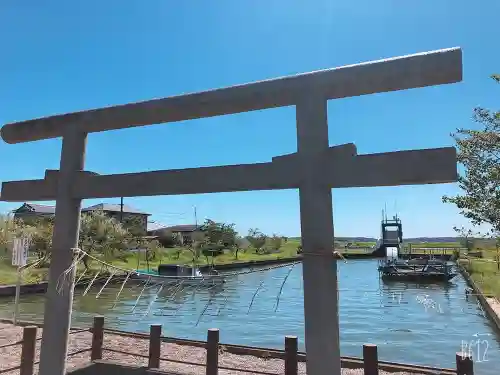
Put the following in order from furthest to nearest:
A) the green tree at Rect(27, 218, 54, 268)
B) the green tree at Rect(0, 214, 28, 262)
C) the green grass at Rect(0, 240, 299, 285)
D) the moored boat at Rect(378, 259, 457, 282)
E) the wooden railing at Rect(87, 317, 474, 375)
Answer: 1. the moored boat at Rect(378, 259, 457, 282)
2. the green tree at Rect(27, 218, 54, 268)
3. the green grass at Rect(0, 240, 299, 285)
4. the green tree at Rect(0, 214, 28, 262)
5. the wooden railing at Rect(87, 317, 474, 375)

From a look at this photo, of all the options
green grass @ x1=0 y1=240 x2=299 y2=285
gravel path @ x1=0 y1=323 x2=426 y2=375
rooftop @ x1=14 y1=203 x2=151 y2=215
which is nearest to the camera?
gravel path @ x1=0 y1=323 x2=426 y2=375

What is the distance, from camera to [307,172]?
2.47 m

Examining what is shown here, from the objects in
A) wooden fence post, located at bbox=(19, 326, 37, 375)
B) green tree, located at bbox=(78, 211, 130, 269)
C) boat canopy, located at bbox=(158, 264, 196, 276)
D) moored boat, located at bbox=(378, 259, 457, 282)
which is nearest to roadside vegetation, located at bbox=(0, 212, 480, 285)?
green tree, located at bbox=(78, 211, 130, 269)

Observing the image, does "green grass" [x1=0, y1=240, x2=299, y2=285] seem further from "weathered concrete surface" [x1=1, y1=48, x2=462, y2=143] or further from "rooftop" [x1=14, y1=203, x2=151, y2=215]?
"weathered concrete surface" [x1=1, y1=48, x2=462, y2=143]

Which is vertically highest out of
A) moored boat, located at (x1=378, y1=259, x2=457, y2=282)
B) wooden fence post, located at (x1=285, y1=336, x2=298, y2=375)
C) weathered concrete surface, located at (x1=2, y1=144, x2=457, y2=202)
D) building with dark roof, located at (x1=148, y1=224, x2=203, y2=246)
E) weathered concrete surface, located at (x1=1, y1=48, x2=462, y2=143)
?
building with dark roof, located at (x1=148, y1=224, x2=203, y2=246)

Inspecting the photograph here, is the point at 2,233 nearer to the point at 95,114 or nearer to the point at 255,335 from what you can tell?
the point at 255,335

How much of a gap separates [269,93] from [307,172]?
59 centimetres

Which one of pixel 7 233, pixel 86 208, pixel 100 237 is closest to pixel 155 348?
pixel 7 233

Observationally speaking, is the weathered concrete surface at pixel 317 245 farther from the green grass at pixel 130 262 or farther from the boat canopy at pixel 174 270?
the boat canopy at pixel 174 270

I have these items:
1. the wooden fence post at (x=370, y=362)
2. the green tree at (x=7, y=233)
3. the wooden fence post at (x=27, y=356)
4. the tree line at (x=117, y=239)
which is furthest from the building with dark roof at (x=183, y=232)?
the wooden fence post at (x=370, y=362)

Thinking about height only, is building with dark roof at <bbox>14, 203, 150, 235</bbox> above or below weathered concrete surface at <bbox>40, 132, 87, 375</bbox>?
above

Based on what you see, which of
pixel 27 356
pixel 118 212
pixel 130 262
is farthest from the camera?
pixel 118 212

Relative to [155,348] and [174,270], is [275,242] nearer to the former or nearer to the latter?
[174,270]

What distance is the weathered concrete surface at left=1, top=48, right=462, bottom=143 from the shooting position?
225 centimetres
